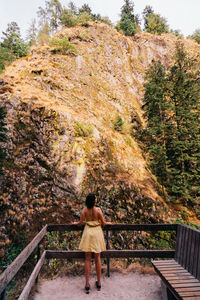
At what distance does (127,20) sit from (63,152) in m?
32.9

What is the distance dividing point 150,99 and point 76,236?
11206mm

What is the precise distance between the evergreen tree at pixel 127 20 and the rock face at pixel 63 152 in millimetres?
20617

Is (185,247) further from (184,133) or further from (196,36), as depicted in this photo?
(196,36)

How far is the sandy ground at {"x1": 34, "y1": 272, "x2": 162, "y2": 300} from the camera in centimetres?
349

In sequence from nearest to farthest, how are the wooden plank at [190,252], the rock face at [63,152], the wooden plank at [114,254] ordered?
the wooden plank at [190,252]
the wooden plank at [114,254]
the rock face at [63,152]

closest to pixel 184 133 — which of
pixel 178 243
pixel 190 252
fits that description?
pixel 178 243

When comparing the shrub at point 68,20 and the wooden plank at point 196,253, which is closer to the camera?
the wooden plank at point 196,253

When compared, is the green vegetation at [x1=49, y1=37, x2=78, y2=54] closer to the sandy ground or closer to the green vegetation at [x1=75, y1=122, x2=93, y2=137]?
the green vegetation at [x1=75, y1=122, x2=93, y2=137]

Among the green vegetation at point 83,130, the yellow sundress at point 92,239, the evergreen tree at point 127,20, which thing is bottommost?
the yellow sundress at point 92,239

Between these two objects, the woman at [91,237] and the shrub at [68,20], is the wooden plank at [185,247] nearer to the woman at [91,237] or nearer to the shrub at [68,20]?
the woman at [91,237]

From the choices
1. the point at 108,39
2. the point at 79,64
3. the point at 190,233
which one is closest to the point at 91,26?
Result: the point at 108,39

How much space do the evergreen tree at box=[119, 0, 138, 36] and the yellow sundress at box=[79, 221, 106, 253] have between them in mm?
34287

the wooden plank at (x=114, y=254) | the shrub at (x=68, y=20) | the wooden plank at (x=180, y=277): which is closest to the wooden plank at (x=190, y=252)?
the wooden plank at (x=180, y=277)

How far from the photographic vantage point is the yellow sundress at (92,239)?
3.47 meters
